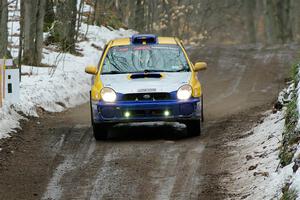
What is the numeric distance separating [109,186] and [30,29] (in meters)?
12.3

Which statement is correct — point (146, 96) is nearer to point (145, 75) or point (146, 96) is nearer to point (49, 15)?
point (145, 75)

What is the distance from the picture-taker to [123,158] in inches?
412

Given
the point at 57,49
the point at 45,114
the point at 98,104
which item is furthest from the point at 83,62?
the point at 98,104

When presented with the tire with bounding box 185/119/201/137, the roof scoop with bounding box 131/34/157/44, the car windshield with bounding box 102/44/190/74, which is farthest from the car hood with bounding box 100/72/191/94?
the roof scoop with bounding box 131/34/157/44

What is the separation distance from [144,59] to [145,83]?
1175mm

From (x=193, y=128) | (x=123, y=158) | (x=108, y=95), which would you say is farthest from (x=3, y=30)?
(x=123, y=158)

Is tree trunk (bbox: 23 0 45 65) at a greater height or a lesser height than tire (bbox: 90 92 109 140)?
greater

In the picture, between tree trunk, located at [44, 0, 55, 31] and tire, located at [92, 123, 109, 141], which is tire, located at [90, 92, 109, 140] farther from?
tree trunk, located at [44, 0, 55, 31]

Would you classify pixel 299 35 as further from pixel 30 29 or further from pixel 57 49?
pixel 30 29

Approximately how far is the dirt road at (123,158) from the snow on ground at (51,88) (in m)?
0.38

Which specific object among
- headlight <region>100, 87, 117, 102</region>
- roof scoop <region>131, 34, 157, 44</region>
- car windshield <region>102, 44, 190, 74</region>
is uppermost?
roof scoop <region>131, 34, 157, 44</region>

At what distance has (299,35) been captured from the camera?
57.7m

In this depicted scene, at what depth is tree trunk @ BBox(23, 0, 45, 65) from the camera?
65.6ft

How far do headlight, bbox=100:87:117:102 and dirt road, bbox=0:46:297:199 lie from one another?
0.75 meters
